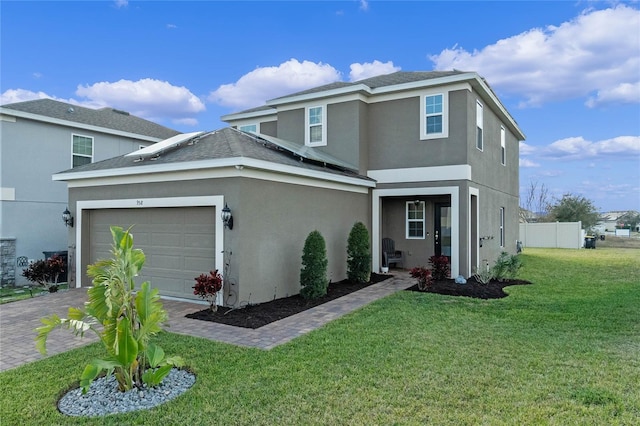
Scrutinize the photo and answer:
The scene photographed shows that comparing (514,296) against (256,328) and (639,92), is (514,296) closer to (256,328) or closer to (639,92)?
(256,328)

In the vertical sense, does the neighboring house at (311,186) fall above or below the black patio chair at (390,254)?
above

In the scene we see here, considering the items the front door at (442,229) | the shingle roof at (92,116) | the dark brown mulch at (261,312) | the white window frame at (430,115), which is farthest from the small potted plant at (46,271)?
the front door at (442,229)

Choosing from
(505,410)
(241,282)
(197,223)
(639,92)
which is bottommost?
(505,410)

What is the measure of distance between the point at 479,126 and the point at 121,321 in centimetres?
1177

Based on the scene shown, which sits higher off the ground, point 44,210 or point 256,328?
point 44,210

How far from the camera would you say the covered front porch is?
1191cm

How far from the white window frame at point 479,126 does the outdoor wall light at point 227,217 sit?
27.7 ft

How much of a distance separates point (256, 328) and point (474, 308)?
447 centimetres

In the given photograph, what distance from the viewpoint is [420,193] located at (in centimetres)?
1173

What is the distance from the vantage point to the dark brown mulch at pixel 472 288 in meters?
9.21

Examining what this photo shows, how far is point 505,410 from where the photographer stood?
3689 millimetres

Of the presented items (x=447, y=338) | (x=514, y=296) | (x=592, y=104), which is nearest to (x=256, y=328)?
(x=447, y=338)

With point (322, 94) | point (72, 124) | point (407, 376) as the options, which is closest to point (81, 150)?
point (72, 124)

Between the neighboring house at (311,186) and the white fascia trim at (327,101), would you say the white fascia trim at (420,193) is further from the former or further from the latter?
the white fascia trim at (327,101)
